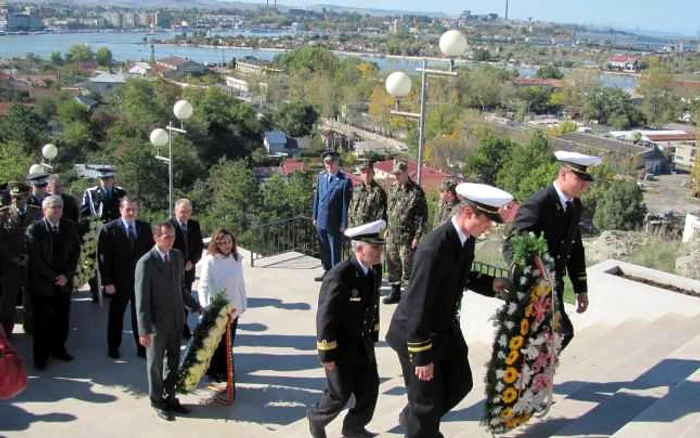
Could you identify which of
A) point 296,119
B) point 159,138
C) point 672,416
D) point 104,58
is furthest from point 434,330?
point 104,58

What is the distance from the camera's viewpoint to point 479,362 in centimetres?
589

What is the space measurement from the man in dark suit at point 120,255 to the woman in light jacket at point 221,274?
3.26ft

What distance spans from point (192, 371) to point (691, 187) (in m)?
73.6

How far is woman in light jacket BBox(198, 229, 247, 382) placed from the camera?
5.69 metres

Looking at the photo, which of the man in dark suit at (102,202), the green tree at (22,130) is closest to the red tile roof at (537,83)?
the green tree at (22,130)

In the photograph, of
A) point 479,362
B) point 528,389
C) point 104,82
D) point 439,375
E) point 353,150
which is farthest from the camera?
point 104,82

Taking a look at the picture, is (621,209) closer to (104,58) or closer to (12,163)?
(12,163)

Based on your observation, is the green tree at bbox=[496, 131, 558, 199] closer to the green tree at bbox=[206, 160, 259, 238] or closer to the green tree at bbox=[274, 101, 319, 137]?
the green tree at bbox=[206, 160, 259, 238]

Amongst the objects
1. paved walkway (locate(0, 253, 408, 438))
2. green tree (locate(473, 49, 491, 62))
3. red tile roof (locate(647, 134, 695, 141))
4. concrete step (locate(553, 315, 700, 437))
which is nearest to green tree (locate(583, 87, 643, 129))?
red tile roof (locate(647, 134, 695, 141))

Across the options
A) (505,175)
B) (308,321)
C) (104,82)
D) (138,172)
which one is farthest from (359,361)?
(104,82)

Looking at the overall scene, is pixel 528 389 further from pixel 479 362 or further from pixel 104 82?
pixel 104 82

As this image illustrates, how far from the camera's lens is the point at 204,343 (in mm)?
5453

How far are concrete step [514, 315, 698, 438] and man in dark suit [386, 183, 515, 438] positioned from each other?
0.74m

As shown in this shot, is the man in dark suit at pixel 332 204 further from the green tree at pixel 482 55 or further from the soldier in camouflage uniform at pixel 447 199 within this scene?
the green tree at pixel 482 55
